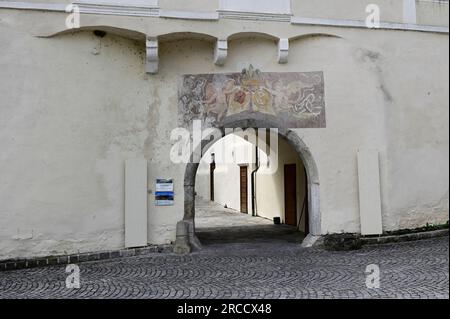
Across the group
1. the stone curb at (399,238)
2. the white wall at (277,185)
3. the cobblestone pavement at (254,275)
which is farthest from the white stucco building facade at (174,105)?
the white wall at (277,185)

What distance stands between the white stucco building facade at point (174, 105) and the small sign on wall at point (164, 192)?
9cm

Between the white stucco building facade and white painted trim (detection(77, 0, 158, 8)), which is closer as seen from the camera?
the white stucco building facade

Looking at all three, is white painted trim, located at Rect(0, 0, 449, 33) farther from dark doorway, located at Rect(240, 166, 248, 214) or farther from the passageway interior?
dark doorway, located at Rect(240, 166, 248, 214)

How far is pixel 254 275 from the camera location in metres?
6.20

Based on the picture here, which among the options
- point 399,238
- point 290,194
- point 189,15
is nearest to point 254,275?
point 399,238

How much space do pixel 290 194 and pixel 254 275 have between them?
6.19 m

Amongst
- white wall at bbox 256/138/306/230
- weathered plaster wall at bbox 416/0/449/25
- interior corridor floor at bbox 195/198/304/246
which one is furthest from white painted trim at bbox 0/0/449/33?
interior corridor floor at bbox 195/198/304/246

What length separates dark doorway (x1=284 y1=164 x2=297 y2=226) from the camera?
11875mm

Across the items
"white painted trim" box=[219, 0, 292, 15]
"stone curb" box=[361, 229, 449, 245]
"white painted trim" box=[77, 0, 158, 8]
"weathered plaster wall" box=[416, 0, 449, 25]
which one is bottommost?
"stone curb" box=[361, 229, 449, 245]

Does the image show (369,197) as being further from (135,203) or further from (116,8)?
(116,8)

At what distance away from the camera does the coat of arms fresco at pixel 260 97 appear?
8.29m

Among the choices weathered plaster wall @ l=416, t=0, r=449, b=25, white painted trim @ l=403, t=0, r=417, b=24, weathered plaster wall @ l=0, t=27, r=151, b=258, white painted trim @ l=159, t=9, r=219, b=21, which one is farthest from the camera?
weathered plaster wall @ l=416, t=0, r=449, b=25

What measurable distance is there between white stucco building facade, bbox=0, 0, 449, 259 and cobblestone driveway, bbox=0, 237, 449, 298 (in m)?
0.78

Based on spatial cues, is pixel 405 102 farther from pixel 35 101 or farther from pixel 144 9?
pixel 35 101
